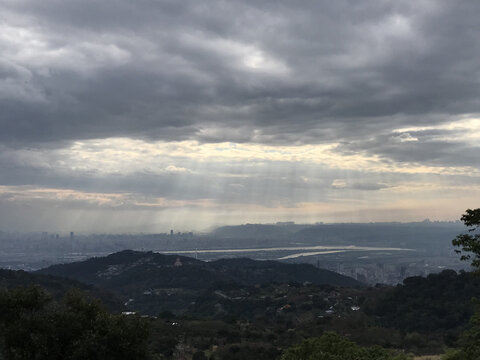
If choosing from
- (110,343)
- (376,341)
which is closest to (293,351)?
(110,343)

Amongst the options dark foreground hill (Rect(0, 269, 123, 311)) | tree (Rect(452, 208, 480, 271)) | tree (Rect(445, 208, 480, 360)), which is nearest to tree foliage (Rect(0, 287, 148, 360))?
tree (Rect(445, 208, 480, 360))

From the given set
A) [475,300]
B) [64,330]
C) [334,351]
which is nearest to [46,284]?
[64,330]

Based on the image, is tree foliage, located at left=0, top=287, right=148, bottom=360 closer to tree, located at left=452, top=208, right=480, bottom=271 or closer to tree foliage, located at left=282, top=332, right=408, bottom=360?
tree foliage, located at left=282, top=332, right=408, bottom=360

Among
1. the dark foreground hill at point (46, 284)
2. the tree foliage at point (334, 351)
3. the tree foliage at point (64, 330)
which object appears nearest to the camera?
the tree foliage at point (64, 330)

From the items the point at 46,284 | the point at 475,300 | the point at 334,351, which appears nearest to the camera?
the point at 475,300

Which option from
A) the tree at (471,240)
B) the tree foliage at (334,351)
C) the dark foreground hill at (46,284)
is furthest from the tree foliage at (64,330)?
the dark foreground hill at (46,284)

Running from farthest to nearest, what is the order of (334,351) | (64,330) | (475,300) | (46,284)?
1. (46,284)
2. (334,351)
3. (475,300)
4. (64,330)

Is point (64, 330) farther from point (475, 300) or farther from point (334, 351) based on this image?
point (475, 300)

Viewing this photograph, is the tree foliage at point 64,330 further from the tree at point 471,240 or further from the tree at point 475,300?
the tree at point 471,240
